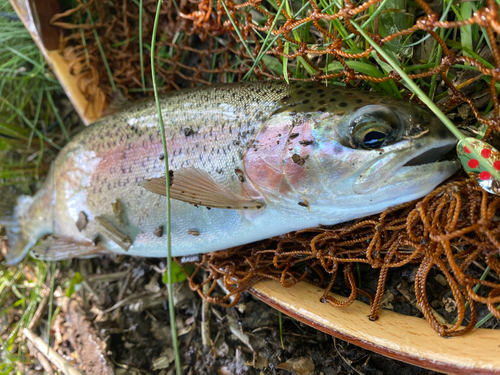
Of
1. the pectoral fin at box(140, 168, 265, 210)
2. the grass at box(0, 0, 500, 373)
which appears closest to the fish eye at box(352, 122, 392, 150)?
the pectoral fin at box(140, 168, 265, 210)

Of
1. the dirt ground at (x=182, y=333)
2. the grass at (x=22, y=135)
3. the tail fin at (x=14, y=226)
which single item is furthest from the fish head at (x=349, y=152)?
the grass at (x=22, y=135)

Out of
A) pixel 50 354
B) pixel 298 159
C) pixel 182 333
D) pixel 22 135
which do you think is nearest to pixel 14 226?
pixel 22 135

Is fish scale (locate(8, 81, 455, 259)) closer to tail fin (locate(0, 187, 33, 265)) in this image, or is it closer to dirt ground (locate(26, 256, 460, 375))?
tail fin (locate(0, 187, 33, 265))

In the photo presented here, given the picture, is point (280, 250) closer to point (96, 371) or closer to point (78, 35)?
point (96, 371)

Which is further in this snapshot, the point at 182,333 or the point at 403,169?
the point at 182,333

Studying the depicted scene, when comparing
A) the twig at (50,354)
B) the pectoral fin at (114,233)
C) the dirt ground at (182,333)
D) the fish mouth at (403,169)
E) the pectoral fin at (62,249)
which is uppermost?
the fish mouth at (403,169)

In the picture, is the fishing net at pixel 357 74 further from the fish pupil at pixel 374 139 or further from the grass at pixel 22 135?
the grass at pixel 22 135

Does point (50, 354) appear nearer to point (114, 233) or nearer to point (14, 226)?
point (14, 226)
